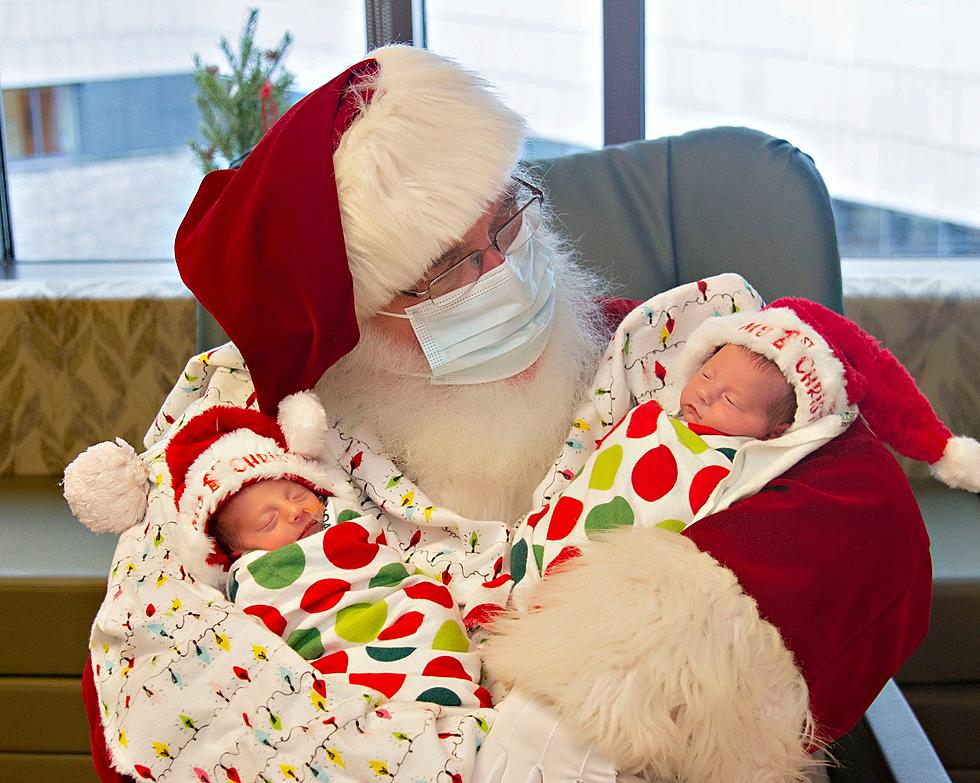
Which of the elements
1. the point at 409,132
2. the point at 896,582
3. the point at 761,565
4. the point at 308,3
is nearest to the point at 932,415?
the point at 896,582

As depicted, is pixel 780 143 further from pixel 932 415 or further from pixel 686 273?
pixel 932 415

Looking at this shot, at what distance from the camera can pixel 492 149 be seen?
142cm

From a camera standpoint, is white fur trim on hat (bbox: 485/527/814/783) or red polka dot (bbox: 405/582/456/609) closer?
white fur trim on hat (bbox: 485/527/814/783)

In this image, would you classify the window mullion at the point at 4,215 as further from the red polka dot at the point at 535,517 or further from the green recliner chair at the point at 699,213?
the red polka dot at the point at 535,517

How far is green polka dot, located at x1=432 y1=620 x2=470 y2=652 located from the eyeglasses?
47 cm

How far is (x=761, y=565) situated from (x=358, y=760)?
1.67 ft

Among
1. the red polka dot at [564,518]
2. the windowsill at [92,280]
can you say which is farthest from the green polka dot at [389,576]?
the windowsill at [92,280]

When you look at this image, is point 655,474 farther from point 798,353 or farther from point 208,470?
point 208,470

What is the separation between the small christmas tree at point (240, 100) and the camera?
2805mm

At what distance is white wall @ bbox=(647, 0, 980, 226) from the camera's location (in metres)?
2.80

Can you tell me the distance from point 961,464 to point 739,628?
1.50 ft

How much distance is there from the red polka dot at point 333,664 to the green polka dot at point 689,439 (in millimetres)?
522

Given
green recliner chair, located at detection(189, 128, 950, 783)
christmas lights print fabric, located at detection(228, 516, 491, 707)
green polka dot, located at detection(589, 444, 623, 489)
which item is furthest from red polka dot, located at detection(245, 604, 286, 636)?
green recliner chair, located at detection(189, 128, 950, 783)

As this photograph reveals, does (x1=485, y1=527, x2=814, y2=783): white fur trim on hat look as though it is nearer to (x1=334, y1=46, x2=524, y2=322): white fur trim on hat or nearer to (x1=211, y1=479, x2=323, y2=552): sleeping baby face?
(x1=211, y1=479, x2=323, y2=552): sleeping baby face
